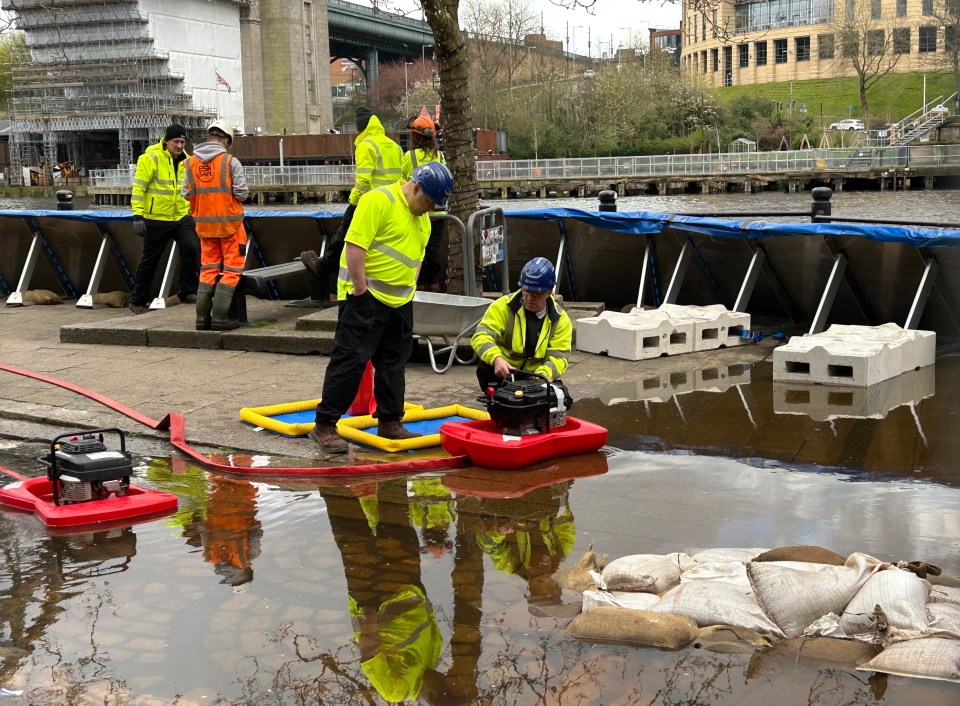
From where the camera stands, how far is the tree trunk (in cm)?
1190

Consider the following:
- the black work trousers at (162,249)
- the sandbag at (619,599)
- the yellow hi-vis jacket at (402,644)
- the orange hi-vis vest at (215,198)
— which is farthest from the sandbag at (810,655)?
the black work trousers at (162,249)

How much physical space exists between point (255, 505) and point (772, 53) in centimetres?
11496

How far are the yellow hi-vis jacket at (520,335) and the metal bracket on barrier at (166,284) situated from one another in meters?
6.97

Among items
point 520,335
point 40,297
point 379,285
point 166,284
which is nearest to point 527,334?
point 520,335

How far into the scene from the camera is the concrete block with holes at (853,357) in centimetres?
936

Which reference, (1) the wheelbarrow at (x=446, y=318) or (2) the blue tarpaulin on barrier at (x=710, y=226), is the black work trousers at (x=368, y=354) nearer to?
(1) the wheelbarrow at (x=446, y=318)

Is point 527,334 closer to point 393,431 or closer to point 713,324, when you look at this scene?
point 393,431

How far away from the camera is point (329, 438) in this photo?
7.55 m

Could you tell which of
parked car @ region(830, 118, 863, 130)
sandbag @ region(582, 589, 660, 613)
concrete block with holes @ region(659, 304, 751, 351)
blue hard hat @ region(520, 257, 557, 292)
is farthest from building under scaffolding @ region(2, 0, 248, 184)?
sandbag @ region(582, 589, 660, 613)

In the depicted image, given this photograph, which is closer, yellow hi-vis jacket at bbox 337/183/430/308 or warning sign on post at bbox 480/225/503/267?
yellow hi-vis jacket at bbox 337/183/430/308

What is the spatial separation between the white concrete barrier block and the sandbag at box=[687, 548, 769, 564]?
3.16 metres

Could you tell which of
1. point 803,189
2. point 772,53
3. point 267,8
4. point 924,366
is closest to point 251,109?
point 267,8

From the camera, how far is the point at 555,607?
5.00 m

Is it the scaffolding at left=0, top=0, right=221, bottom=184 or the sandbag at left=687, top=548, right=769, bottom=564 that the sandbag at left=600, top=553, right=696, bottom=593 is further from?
the scaffolding at left=0, top=0, right=221, bottom=184
